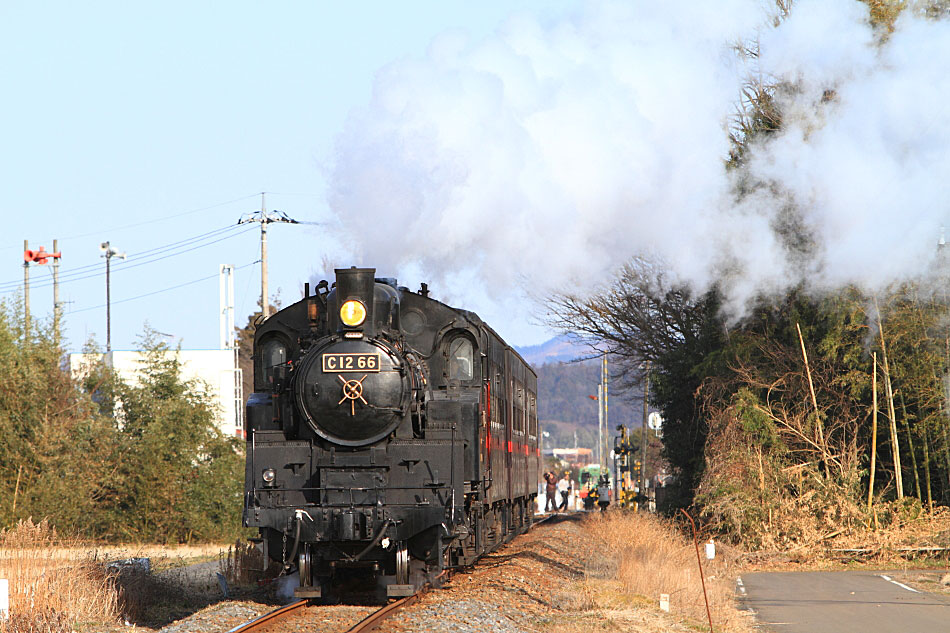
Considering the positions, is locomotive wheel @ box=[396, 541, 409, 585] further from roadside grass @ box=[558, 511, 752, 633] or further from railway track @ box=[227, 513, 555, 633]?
roadside grass @ box=[558, 511, 752, 633]

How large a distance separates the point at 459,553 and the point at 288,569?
276cm

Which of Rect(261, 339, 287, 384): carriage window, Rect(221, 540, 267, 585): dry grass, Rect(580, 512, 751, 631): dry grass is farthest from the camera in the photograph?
Rect(221, 540, 267, 585): dry grass

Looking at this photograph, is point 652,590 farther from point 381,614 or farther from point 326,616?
point 326,616

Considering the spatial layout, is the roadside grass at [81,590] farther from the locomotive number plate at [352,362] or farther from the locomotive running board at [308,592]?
the locomotive number plate at [352,362]

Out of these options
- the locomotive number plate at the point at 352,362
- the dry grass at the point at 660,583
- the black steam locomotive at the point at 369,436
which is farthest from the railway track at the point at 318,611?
the locomotive number plate at the point at 352,362

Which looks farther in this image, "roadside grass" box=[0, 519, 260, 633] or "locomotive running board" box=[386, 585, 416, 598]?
"locomotive running board" box=[386, 585, 416, 598]

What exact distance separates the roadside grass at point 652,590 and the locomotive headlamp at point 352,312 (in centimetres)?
415

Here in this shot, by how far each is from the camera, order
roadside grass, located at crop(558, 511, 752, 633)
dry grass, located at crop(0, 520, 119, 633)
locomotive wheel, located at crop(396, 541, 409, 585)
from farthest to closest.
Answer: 1. locomotive wheel, located at crop(396, 541, 409, 585)
2. roadside grass, located at crop(558, 511, 752, 633)
3. dry grass, located at crop(0, 520, 119, 633)

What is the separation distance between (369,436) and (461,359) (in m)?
1.70

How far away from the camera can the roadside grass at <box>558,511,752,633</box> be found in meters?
11.8

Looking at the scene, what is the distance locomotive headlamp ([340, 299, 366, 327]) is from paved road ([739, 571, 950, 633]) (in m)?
5.84

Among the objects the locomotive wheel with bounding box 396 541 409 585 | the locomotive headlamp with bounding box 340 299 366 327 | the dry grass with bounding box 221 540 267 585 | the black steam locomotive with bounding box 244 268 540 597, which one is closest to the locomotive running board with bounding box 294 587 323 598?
the black steam locomotive with bounding box 244 268 540 597

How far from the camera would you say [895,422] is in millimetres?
20625

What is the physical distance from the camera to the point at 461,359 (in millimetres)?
13531
